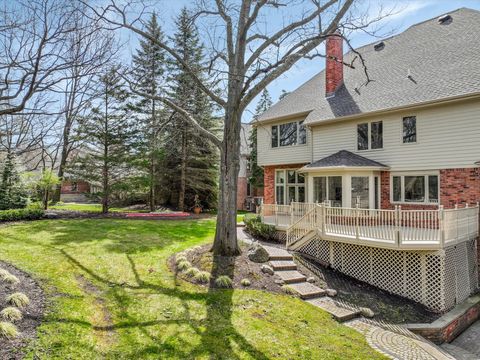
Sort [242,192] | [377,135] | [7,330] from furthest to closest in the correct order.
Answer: [242,192], [377,135], [7,330]

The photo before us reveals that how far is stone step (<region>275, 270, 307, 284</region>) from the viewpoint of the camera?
8.81 metres

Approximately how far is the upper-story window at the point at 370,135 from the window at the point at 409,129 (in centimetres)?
91

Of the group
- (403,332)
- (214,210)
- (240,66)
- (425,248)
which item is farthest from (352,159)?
(214,210)

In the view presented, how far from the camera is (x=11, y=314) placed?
477cm

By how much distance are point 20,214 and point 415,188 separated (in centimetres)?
1660

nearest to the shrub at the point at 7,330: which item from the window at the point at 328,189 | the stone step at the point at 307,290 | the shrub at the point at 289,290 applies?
the shrub at the point at 289,290

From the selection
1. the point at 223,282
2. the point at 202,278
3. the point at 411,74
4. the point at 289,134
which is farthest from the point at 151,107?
the point at 223,282

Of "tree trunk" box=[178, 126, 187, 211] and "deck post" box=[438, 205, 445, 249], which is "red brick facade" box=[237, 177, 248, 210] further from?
"deck post" box=[438, 205, 445, 249]

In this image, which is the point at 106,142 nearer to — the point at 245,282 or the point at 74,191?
the point at 245,282

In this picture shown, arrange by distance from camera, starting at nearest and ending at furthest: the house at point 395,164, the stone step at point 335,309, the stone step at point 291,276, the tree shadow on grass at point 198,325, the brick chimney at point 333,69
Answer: the tree shadow on grass at point 198,325, the stone step at point 335,309, the stone step at point 291,276, the house at point 395,164, the brick chimney at point 333,69

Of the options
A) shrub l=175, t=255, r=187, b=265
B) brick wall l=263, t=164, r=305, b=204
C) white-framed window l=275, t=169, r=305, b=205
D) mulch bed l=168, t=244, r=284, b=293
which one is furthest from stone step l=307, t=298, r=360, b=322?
brick wall l=263, t=164, r=305, b=204

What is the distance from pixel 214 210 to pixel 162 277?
1548cm

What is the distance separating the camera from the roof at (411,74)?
11.2 meters

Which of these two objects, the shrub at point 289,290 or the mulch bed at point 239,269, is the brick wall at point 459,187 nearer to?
the shrub at point 289,290
